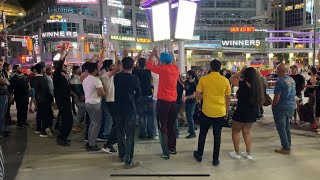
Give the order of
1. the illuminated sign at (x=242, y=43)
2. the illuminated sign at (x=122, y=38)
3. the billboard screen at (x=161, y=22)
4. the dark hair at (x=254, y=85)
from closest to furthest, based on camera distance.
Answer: the dark hair at (x=254, y=85)
the billboard screen at (x=161, y=22)
the illuminated sign at (x=122, y=38)
the illuminated sign at (x=242, y=43)

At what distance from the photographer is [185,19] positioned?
415 inches

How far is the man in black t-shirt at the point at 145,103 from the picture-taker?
7.46m

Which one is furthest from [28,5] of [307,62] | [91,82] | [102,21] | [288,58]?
[91,82]

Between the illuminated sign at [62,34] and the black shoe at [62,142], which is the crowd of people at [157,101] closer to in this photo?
the black shoe at [62,142]

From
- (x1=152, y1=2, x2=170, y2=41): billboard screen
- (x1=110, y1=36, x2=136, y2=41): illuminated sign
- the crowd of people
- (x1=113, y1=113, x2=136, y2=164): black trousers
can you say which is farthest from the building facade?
(x1=113, y1=113, x2=136, y2=164): black trousers

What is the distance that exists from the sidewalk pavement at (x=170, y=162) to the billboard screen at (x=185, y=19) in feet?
12.6

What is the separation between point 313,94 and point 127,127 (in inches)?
217

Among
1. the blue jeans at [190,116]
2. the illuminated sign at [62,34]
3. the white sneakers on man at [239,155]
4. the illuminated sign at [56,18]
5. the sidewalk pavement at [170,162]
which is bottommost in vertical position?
the sidewalk pavement at [170,162]

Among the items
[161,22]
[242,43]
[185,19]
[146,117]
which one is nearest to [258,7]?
[242,43]

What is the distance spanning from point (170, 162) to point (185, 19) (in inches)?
222

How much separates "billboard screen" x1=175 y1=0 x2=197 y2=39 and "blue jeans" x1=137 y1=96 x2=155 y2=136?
3.35m

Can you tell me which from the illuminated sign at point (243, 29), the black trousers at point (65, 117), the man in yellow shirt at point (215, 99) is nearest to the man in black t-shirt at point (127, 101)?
the man in yellow shirt at point (215, 99)

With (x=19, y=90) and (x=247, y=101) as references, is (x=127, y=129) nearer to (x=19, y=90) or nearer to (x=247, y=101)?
(x=247, y=101)

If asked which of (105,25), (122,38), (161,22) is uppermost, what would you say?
(105,25)
